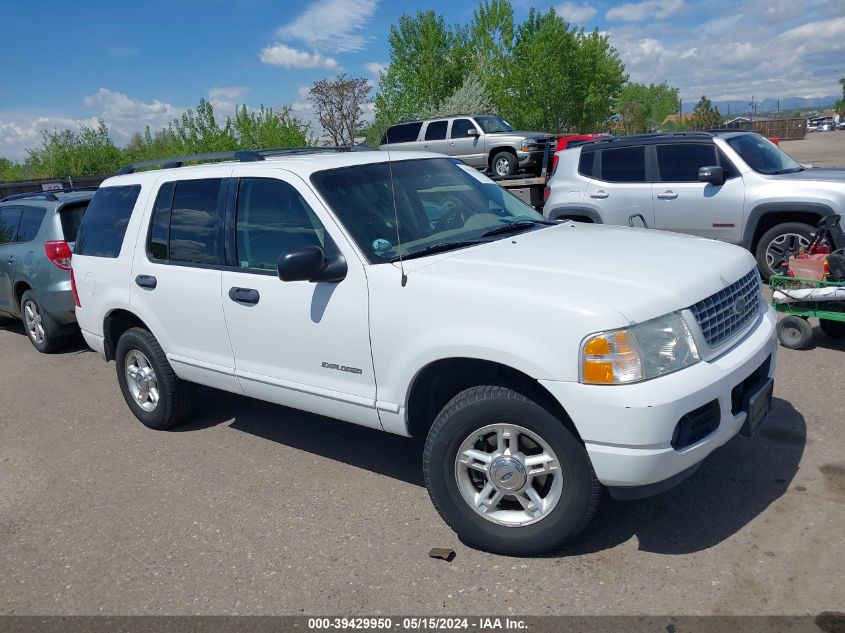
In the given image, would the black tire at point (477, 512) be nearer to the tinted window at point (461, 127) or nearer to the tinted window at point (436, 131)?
the tinted window at point (461, 127)

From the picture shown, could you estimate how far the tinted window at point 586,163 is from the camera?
971 cm

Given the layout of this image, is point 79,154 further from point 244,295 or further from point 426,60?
point 244,295

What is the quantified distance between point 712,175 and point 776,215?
2.74ft

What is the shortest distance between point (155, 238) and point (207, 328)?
919mm

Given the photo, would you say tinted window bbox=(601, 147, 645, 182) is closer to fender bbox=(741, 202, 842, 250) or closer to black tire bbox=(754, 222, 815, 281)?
fender bbox=(741, 202, 842, 250)

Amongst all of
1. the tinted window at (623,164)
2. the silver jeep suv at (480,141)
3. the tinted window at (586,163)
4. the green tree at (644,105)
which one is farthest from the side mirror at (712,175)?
the green tree at (644,105)

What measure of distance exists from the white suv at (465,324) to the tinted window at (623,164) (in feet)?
16.2

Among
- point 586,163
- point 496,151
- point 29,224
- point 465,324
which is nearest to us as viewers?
point 465,324

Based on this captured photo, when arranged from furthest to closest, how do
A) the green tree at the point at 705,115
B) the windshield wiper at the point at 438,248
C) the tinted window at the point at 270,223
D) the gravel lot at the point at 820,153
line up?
the green tree at the point at 705,115 < the gravel lot at the point at 820,153 < the tinted window at the point at 270,223 < the windshield wiper at the point at 438,248

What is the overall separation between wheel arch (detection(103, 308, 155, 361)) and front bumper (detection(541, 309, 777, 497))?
3.66 m

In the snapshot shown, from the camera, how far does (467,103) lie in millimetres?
39094

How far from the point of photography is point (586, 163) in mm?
9781

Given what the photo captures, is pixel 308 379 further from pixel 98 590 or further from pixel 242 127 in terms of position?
pixel 242 127

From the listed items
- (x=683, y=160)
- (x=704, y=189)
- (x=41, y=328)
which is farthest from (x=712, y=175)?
(x=41, y=328)
